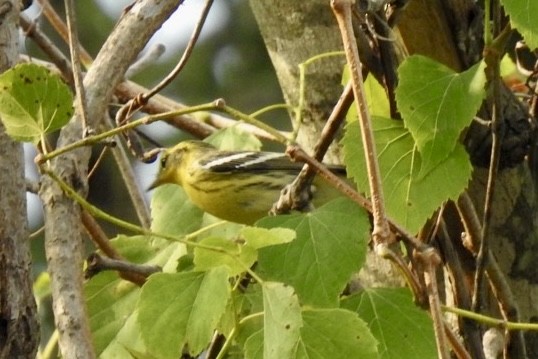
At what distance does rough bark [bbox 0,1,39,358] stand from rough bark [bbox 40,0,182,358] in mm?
44

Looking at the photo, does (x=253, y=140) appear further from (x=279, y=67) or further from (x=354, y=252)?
(x=354, y=252)

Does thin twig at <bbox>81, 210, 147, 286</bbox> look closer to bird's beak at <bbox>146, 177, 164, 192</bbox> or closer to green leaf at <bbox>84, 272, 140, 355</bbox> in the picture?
green leaf at <bbox>84, 272, 140, 355</bbox>

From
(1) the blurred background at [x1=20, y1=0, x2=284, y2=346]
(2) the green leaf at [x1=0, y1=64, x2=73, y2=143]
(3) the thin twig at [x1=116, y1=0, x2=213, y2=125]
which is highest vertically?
(2) the green leaf at [x1=0, y1=64, x2=73, y2=143]

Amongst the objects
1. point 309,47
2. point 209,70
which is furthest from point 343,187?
point 209,70

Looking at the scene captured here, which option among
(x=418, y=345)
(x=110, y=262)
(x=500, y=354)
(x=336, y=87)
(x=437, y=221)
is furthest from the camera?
(x=336, y=87)

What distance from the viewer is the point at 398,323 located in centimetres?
148

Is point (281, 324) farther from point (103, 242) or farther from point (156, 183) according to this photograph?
point (156, 183)

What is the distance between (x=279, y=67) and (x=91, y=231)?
2.25 ft

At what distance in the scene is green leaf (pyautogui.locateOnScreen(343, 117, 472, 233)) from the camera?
1.60 meters

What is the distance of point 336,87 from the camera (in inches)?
87.6

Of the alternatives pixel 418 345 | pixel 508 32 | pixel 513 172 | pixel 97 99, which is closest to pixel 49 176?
pixel 97 99

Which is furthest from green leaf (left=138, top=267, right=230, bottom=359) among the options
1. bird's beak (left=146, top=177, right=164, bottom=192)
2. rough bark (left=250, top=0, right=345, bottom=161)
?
bird's beak (left=146, top=177, right=164, bottom=192)

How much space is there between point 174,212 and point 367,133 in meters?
1.10

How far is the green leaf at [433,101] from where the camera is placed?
5.13 ft
